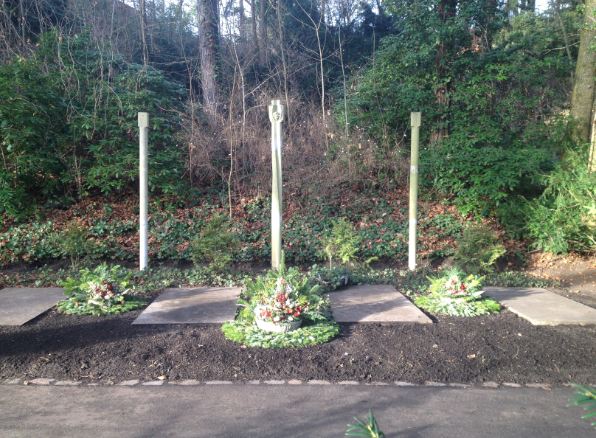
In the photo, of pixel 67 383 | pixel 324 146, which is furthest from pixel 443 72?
pixel 67 383

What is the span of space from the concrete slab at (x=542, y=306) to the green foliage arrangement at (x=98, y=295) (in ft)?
16.0

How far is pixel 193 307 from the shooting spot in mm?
6523

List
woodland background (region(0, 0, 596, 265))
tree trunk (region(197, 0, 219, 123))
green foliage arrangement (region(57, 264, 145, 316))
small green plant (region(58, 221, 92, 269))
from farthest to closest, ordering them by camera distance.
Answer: tree trunk (region(197, 0, 219, 123)) < woodland background (region(0, 0, 596, 265)) < small green plant (region(58, 221, 92, 269)) < green foliage arrangement (region(57, 264, 145, 316))

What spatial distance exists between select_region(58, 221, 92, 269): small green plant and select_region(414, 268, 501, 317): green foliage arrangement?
6053 millimetres

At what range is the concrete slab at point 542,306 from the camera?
19.9ft

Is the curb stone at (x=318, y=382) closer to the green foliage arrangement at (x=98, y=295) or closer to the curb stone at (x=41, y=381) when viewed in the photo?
the curb stone at (x=41, y=381)

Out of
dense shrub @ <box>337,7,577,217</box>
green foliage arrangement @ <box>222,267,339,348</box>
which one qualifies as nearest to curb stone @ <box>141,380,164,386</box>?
green foliage arrangement @ <box>222,267,339,348</box>

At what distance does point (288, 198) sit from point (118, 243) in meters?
4.31

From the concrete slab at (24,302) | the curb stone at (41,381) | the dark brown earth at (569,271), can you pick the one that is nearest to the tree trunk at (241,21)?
the dark brown earth at (569,271)

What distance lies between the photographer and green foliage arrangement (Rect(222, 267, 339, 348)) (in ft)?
17.2

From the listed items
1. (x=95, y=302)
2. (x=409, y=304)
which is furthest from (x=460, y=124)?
(x=95, y=302)

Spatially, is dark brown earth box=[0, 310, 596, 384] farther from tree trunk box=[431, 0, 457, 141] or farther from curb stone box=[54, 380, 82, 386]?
tree trunk box=[431, 0, 457, 141]

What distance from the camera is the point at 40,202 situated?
12102mm

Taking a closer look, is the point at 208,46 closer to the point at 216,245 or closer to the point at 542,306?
the point at 216,245
